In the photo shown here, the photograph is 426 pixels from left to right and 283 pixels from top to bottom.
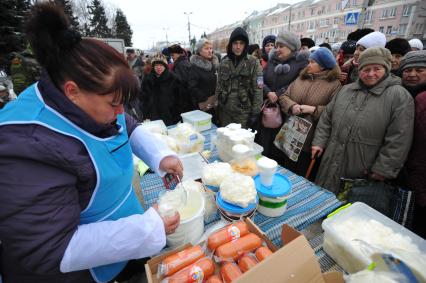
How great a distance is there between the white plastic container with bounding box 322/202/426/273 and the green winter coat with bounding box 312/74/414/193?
95cm

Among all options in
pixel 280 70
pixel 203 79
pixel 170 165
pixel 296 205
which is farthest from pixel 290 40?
pixel 170 165

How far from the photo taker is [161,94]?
12.2ft

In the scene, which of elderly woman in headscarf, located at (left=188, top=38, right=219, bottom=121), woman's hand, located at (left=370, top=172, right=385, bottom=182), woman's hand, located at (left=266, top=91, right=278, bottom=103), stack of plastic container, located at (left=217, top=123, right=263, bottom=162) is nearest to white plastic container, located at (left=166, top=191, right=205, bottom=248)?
stack of plastic container, located at (left=217, top=123, right=263, bottom=162)

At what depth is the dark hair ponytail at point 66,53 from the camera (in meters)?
0.70

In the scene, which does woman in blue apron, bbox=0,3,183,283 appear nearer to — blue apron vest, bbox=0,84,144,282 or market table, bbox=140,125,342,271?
blue apron vest, bbox=0,84,144,282

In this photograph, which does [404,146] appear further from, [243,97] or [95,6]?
[95,6]

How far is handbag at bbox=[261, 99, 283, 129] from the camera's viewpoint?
3.07 m

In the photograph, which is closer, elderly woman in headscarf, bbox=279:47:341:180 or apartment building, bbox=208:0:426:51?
elderly woman in headscarf, bbox=279:47:341:180

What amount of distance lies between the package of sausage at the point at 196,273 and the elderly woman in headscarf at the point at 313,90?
2.14 metres

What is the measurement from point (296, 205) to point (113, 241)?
119 centimetres

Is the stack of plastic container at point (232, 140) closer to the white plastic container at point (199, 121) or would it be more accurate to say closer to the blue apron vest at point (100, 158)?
the white plastic container at point (199, 121)

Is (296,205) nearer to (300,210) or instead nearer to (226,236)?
(300,210)

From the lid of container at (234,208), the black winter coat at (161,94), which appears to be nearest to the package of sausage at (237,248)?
the lid of container at (234,208)

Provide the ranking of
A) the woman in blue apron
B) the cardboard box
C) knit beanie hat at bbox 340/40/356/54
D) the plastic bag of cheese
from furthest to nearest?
knit beanie hat at bbox 340/40/356/54 < the plastic bag of cheese < the cardboard box < the woman in blue apron
